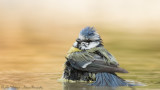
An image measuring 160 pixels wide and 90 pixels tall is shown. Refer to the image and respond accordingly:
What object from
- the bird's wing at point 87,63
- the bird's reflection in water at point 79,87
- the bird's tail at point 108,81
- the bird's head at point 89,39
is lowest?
the bird's reflection in water at point 79,87

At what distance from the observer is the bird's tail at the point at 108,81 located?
35.8 ft

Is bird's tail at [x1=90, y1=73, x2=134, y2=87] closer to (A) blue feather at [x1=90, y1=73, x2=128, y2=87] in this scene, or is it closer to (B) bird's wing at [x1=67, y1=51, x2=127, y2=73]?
(A) blue feather at [x1=90, y1=73, x2=128, y2=87]

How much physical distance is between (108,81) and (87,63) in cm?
58

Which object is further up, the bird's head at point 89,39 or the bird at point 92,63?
the bird's head at point 89,39

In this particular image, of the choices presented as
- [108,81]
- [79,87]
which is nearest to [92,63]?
[108,81]

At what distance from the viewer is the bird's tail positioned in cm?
1092

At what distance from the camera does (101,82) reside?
10977 millimetres

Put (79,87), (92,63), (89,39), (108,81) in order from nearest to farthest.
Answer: (79,87) < (108,81) < (92,63) < (89,39)

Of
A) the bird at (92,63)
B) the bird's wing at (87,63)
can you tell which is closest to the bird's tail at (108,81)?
the bird at (92,63)

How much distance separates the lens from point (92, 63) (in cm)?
1115

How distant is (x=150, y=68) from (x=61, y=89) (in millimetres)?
3438

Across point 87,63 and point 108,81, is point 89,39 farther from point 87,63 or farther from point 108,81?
point 108,81

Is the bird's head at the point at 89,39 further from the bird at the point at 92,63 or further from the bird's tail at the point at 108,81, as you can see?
the bird's tail at the point at 108,81

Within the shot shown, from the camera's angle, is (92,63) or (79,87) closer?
(79,87)
